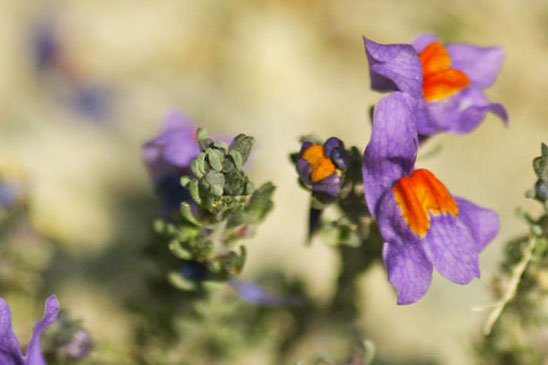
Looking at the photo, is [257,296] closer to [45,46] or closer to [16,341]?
[16,341]

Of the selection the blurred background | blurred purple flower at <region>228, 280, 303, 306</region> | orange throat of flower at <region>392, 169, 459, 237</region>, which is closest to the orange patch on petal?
orange throat of flower at <region>392, 169, 459, 237</region>

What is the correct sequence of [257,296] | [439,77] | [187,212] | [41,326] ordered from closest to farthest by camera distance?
[41,326] < [187,212] < [439,77] < [257,296]

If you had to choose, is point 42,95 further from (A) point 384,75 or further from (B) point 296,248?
(A) point 384,75

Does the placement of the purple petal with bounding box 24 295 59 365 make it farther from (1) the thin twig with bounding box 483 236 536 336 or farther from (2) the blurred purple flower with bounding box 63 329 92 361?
(1) the thin twig with bounding box 483 236 536 336

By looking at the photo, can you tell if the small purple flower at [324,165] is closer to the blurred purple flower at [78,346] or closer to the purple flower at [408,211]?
the purple flower at [408,211]

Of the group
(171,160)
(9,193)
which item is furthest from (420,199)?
(9,193)

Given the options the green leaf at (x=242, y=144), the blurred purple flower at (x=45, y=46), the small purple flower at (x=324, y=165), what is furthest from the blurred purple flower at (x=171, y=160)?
the blurred purple flower at (x=45, y=46)
